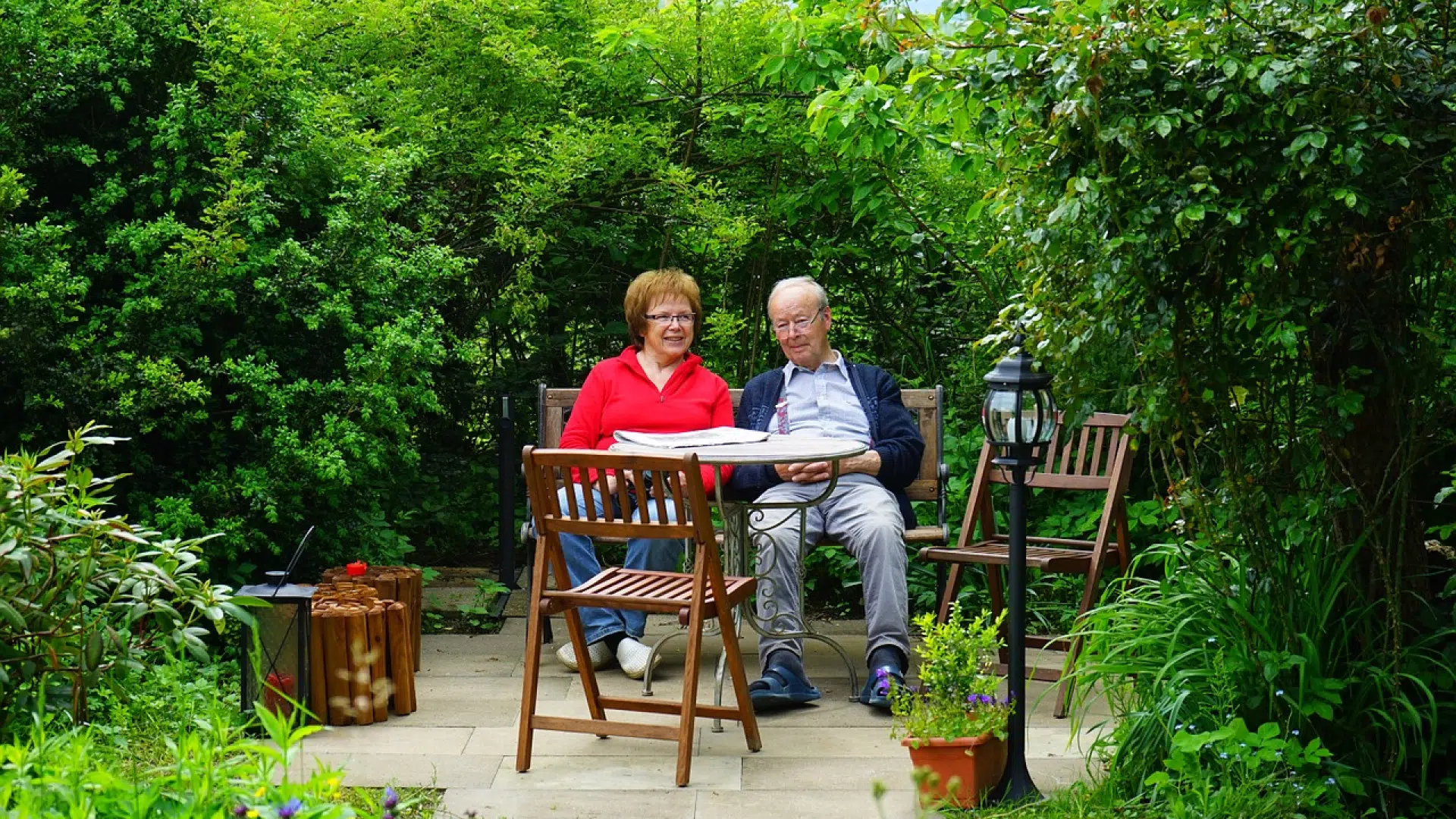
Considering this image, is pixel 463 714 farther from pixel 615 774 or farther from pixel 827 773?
pixel 827 773

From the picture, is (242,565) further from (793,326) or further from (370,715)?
(793,326)

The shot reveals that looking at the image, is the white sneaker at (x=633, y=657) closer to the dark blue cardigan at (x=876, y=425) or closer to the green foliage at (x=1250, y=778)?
the dark blue cardigan at (x=876, y=425)

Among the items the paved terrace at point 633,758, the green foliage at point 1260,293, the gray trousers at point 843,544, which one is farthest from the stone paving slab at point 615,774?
the green foliage at point 1260,293

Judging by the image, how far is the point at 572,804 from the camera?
3.73 metres

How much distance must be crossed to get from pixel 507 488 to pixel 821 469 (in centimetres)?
165

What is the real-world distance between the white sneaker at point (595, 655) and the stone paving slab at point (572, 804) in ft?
4.53

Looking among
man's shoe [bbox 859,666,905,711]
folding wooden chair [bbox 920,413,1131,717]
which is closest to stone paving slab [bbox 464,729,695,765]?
man's shoe [bbox 859,666,905,711]

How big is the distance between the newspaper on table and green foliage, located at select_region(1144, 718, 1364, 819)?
1.79 meters

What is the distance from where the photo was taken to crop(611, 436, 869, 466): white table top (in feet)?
14.1

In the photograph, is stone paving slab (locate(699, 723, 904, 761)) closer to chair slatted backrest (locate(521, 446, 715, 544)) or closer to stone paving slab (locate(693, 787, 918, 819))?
stone paving slab (locate(693, 787, 918, 819))

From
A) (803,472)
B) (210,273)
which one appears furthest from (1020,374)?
(210,273)

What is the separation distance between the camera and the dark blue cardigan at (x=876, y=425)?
5.11 metres

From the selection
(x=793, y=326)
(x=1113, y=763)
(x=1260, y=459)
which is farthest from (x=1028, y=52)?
(x=793, y=326)

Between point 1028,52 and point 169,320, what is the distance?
3.19 meters
